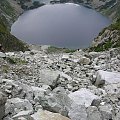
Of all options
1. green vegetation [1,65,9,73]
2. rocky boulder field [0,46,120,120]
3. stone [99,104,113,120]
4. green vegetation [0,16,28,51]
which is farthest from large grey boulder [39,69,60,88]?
green vegetation [0,16,28,51]

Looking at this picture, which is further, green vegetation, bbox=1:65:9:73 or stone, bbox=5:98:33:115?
green vegetation, bbox=1:65:9:73

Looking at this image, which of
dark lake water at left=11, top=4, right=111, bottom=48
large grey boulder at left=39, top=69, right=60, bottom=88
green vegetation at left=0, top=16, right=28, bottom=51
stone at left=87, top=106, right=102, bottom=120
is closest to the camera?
stone at left=87, top=106, right=102, bottom=120

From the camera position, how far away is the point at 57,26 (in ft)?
563

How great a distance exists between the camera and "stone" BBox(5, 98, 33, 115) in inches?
394

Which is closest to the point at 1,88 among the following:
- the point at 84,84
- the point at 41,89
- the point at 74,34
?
the point at 41,89

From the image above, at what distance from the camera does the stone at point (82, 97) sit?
38.9 ft

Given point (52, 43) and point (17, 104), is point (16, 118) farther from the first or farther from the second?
point (52, 43)

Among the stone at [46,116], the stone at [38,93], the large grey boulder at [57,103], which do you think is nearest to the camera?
the stone at [46,116]

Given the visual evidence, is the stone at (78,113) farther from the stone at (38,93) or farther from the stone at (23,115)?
the stone at (23,115)

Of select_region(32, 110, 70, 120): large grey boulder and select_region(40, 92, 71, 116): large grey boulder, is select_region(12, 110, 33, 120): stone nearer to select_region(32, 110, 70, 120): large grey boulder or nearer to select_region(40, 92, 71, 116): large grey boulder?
select_region(32, 110, 70, 120): large grey boulder

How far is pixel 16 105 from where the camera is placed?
408 inches

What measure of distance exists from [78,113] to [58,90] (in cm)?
206

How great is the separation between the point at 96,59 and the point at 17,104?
417 inches

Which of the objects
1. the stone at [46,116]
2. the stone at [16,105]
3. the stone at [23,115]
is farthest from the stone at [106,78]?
the stone at [23,115]
